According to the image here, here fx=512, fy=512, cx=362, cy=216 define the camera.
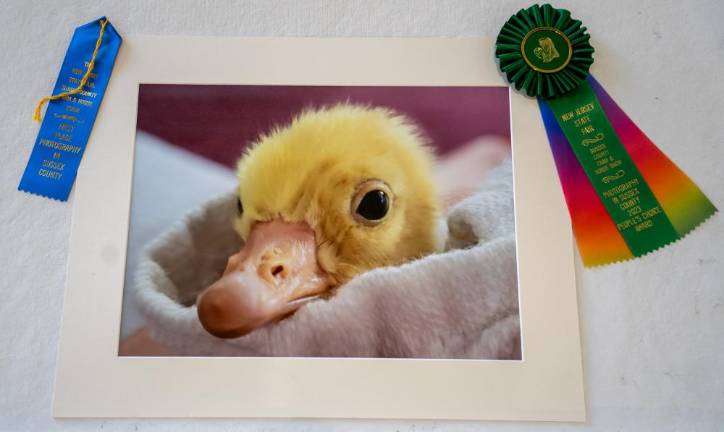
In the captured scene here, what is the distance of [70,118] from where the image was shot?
3.01 feet

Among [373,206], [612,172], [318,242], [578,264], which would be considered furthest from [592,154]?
[318,242]

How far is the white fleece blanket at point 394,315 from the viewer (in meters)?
0.81

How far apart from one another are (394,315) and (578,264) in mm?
328

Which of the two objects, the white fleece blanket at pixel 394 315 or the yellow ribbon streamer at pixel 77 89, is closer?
the white fleece blanket at pixel 394 315

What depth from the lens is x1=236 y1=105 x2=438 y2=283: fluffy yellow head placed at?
0.83m

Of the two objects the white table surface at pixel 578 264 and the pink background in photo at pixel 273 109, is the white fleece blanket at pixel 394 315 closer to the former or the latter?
the white table surface at pixel 578 264

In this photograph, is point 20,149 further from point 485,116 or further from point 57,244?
point 485,116

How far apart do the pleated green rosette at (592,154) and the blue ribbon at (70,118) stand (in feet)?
2.36

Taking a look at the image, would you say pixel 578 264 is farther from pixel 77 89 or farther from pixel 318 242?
pixel 77 89

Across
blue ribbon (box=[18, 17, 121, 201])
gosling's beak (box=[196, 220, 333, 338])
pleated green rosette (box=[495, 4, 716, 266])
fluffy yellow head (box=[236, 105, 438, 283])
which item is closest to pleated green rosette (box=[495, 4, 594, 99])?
pleated green rosette (box=[495, 4, 716, 266])

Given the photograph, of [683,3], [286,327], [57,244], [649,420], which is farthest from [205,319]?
[683,3]

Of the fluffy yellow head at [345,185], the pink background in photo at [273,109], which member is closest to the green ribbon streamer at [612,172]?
the pink background in photo at [273,109]

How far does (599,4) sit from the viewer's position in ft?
3.18

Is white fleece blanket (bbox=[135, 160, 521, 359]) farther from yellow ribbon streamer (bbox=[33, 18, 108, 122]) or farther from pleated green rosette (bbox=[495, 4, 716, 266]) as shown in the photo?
yellow ribbon streamer (bbox=[33, 18, 108, 122])
